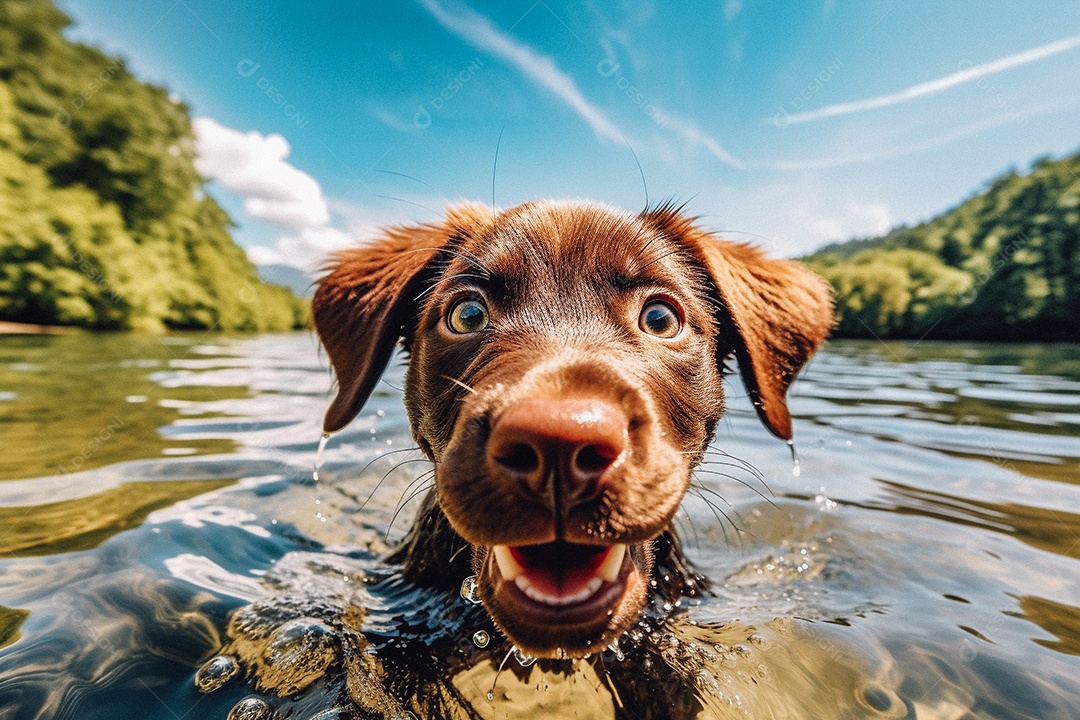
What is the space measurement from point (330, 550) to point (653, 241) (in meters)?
2.83

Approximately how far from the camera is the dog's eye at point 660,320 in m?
2.49

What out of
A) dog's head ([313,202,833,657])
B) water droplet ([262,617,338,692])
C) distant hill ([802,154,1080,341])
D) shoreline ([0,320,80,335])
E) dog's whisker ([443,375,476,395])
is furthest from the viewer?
distant hill ([802,154,1080,341])

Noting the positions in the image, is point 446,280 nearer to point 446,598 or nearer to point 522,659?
point 446,598

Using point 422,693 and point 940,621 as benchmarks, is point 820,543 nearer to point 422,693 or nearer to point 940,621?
point 940,621

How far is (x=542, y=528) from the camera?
1532mm

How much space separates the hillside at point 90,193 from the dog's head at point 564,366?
24722mm

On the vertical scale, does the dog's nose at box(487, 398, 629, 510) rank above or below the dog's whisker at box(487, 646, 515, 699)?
above

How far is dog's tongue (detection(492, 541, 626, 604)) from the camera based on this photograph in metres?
1.74

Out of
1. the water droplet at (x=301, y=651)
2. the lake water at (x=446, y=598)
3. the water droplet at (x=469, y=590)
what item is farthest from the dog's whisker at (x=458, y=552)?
the water droplet at (x=301, y=651)

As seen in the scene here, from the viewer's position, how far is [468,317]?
2508 millimetres

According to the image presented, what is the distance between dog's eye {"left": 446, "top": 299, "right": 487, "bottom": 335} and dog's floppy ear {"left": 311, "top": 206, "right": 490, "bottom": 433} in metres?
0.55

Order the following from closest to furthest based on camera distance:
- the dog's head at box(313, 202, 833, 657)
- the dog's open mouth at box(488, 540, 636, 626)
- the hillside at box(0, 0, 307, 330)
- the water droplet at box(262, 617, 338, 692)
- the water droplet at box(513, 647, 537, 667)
Answer: 1. the dog's head at box(313, 202, 833, 657)
2. the dog's open mouth at box(488, 540, 636, 626)
3. the water droplet at box(262, 617, 338, 692)
4. the water droplet at box(513, 647, 537, 667)
5. the hillside at box(0, 0, 307, 330)

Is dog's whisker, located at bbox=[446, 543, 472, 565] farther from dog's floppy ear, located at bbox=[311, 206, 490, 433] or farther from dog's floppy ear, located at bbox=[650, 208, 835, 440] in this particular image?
dog's floppy ear, located at bbox=[650, 208, 835, 440]

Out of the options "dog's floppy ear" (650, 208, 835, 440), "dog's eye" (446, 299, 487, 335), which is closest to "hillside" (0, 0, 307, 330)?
"dog's eye" (446, 299, 487, 335)
